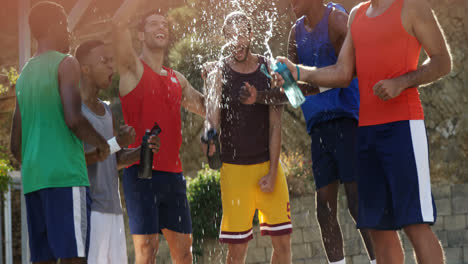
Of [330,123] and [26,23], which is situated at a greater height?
[26,23]

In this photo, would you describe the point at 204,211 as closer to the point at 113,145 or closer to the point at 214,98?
the point at 214,98

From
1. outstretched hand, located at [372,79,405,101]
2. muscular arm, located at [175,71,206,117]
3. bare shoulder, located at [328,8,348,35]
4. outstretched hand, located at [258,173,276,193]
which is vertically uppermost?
bare shoulder, located at [328,8,348,35]

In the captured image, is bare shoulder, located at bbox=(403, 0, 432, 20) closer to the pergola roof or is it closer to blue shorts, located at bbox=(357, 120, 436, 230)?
blue shorts, located at bbox=(357, 120, 436, 230)

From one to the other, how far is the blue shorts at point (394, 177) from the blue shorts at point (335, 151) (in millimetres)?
912

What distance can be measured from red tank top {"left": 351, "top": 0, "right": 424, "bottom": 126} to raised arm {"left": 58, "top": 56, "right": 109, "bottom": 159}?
1.56 m

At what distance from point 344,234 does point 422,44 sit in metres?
6.63

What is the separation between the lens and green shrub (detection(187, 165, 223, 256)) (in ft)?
33.2

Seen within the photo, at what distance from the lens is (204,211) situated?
10172mm

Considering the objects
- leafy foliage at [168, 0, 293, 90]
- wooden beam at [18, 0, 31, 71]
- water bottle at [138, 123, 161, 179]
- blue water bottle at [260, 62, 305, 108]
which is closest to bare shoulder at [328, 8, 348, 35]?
blue water bottle at [260, 62, 305, 108]

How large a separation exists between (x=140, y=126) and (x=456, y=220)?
6.86 m

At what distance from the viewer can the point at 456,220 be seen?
10.1 meters

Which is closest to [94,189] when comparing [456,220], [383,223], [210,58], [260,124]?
[260,124]

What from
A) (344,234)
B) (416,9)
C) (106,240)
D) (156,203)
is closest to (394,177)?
(416,9)

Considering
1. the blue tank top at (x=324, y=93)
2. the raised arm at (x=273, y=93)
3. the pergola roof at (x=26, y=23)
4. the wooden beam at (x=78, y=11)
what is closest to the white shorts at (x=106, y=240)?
the raised arm at (x=273, y=93)
